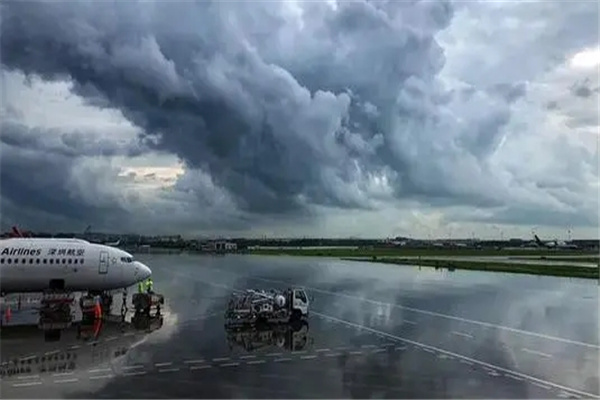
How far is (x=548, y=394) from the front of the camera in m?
21.9

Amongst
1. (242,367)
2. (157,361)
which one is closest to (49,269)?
(157,361)

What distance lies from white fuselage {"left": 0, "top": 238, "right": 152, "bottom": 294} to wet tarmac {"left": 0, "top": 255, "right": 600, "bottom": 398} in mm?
5195

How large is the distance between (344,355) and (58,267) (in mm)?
24574

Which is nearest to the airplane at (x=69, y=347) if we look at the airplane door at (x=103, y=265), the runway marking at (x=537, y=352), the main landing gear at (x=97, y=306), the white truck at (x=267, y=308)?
the main landing gear at (x=97, y=306)

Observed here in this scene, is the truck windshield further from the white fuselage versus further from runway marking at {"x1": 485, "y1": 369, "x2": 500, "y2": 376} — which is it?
runway marking at {"x1": 485, "y1": 369, "x2": 500, "y2": 376}

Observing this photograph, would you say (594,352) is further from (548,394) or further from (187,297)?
(187,297)

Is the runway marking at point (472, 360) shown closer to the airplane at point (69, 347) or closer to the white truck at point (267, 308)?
the white truck at point (267, 308)

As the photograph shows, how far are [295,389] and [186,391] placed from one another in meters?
3.71

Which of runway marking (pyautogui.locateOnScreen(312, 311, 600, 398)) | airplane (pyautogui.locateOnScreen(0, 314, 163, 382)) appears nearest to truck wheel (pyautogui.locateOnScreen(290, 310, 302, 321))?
runway marking (pyautogui.locateOnScreen(312, 311, 600, 398))

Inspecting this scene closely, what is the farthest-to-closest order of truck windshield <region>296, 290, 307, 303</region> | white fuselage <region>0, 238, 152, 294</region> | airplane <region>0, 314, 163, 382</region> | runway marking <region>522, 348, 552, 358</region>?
white fuselage <region>0, 238, 152, 294</region> → truck windshield <region>296, 290, 307, 303</region> → runway marking <region>522, 348, 552, 358</region> → airplane <region>0, 314, 163, 382</region>

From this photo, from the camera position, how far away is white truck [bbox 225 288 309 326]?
38.1 meters

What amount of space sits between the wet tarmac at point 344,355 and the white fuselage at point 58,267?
17.0ft

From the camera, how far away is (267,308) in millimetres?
38812

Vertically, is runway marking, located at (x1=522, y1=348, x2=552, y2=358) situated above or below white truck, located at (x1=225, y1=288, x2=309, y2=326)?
below
